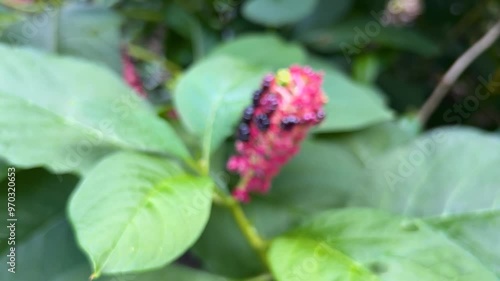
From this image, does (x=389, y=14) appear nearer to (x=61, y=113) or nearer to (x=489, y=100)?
(x=489, y=100)

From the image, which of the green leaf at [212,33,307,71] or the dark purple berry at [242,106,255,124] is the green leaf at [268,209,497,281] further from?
the green leaf at [212,33,307,71]

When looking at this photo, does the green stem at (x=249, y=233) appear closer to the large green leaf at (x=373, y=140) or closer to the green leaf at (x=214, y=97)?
the green leaf at (x=214, y=97)

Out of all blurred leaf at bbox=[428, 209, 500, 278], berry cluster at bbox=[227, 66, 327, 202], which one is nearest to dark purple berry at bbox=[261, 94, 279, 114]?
berry cluster at bbox=[227, 66, 327, 202]

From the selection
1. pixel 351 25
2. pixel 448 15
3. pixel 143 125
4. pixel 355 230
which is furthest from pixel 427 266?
pixel 448 15

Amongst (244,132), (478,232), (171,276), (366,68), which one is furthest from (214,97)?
(366,68)

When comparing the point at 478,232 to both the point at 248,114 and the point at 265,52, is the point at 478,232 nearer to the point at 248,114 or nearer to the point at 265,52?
the point at 248,114

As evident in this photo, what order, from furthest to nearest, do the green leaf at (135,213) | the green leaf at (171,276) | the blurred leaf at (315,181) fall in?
the blurred leaf at (315,181)
the green leaf at (171,276)
the green leaf at (135,213)

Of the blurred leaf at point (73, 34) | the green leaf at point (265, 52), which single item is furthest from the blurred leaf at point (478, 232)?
the blurred leaf at point (73, 34)
